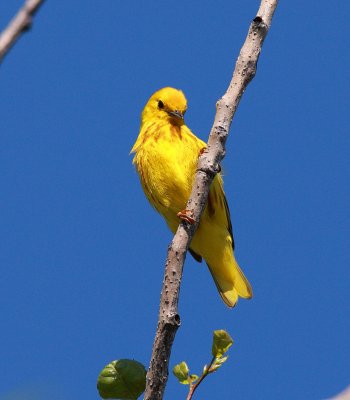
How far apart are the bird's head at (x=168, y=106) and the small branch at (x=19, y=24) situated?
5.10 metres

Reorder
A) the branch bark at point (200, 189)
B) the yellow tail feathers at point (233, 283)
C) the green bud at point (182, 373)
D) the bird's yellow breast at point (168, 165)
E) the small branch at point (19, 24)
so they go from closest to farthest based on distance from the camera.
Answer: the small branch at point (19, 24), the green bud at point (182, 373), the branch bark at point (200, 189), the bird's yellow breast at point (168, 165), the yellow tail feathers at point (233, 283)

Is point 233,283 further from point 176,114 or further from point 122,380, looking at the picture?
point 122,380

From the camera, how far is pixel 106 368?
8.77 ft

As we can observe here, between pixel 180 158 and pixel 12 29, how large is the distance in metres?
4.55

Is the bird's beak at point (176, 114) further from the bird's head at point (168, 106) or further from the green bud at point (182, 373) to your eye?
the green bud at point (182, 373)

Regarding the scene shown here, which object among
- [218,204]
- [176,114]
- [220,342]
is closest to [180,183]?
[218,204]

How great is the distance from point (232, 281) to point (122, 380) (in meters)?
3.61

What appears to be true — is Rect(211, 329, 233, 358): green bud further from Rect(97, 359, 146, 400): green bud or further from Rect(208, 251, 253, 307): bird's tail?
Rect(208, 251, 253, 307): bird's tail

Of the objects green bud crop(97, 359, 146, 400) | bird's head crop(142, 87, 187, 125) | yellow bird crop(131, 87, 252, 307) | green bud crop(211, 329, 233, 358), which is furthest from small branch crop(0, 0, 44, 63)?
bird's head crop(142, 87, 187, 125)

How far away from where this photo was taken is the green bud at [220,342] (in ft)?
9.20

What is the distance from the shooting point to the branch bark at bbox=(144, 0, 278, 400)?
2994 mm

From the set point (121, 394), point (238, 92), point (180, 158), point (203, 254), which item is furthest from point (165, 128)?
point (121, 394)

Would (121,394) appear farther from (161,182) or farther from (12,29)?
(161,182)

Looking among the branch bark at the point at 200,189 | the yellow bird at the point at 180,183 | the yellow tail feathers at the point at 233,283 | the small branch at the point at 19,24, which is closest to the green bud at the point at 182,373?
the branch bark at the point at 200,189
